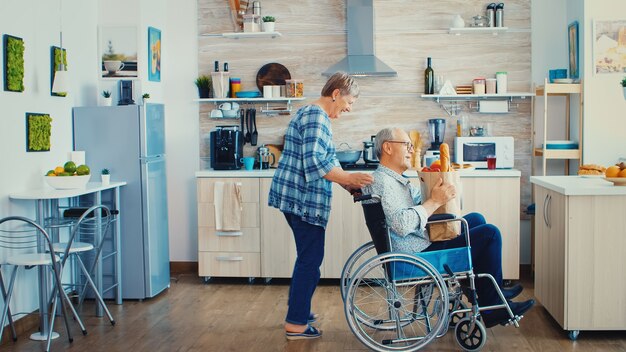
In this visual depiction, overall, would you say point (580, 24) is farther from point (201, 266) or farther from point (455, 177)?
point (201, 266)

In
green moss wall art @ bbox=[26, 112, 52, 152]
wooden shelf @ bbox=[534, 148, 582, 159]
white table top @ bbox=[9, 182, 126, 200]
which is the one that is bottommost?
white table top @ bbox=[9, 182, 126, 200]

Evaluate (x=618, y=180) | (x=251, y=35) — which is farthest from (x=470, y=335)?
(x=251, y=35)

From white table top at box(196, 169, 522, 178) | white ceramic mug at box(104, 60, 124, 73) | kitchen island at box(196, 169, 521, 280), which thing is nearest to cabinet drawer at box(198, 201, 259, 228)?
kitchen island at box(196, 169, 521, 280)

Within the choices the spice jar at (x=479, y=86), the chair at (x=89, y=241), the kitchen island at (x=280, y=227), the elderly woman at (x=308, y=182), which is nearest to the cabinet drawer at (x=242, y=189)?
the kitchen island at (x=280, y=227)

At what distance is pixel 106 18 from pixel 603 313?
12.5 ft

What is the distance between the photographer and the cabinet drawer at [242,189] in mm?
5777

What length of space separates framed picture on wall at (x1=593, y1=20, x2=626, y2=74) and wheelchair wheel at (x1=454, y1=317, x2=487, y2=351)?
95.7 inches

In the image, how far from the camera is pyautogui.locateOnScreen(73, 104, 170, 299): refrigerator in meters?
5.25

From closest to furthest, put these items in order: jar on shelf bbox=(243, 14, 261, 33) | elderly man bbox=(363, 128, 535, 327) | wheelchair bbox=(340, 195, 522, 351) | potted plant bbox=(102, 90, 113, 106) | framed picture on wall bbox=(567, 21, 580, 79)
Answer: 1. wheelchair bbox=(340, 195, 522, 351)
2. elderly man bbox=(363, 128, 535, 327)
3. potted plant bbox=(102, 90, 113, 106)
4. framed picture on wall bbox=(567, 21, 580, 79)
5. jar on shelf bbox=(243, 14, 261, 33)

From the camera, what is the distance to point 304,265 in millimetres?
4180

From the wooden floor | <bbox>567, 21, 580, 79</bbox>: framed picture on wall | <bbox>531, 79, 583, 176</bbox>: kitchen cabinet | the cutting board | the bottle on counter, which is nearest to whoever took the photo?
the wooden floor

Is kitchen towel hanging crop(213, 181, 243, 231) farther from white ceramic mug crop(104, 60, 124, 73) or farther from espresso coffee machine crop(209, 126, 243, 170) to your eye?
white ceramic mug crop(104, 60, 124, 73)

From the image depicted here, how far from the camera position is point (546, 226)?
177 inches

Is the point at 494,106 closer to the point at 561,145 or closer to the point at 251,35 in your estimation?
the point at 561,145
